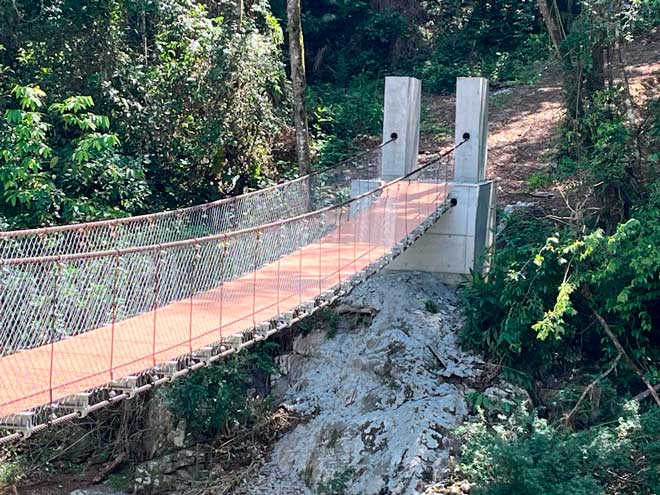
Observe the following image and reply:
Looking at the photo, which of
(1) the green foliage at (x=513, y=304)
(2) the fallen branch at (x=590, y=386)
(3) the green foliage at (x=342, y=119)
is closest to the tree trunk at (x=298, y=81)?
(3) the green foliage at (x=342, y=119)

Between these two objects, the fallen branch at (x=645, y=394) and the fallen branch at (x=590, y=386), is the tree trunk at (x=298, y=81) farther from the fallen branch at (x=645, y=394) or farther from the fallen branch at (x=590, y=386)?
the fallen branch at (x=645, y=394)

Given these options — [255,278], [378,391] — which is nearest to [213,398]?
[378,391]

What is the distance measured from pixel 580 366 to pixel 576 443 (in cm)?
154

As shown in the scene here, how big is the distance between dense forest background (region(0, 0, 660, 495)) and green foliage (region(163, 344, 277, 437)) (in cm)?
2

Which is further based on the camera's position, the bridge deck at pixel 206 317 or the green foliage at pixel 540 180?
the green foliage at pixel 540 180

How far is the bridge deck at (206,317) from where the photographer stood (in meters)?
4.38

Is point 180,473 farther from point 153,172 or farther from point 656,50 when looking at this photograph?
point 656,50

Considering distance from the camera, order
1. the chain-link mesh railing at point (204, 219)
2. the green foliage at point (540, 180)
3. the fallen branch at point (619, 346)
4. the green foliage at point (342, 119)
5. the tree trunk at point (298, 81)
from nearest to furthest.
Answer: the chain-link mesh railing at point (204, 219) → the fallen branch at point (619, 346) → the green foliage at point (540, 180) → the tree trunk at point (298, 81) → the green foliage at point (342, 119)

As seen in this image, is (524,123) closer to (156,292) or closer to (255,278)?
(255,278)

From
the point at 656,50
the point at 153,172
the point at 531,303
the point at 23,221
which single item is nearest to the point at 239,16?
the point at 153,172

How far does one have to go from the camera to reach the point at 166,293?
556 centimetres

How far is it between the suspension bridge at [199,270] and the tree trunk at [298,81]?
3.07ft

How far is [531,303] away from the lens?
7.02 meters

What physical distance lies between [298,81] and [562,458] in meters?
4.81
